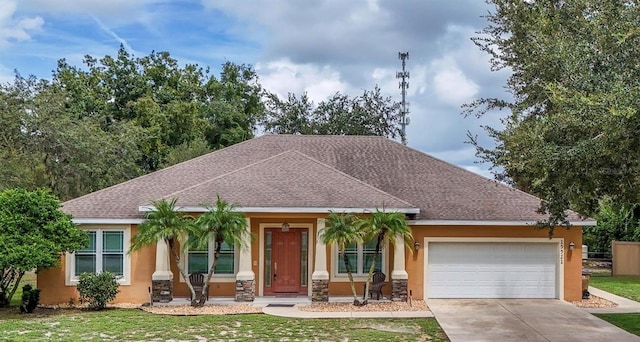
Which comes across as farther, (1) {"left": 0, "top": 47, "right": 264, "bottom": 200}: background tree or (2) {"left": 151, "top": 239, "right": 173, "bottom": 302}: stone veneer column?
(1) {"left": 0, "top": 47, "right": 264, "bottom": 200}: background tree

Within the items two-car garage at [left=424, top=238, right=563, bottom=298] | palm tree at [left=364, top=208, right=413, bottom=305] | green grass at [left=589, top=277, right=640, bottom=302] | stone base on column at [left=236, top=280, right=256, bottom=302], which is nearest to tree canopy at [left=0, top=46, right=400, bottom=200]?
stone base on column at [left=236, top=280, right=256, bottom=302]

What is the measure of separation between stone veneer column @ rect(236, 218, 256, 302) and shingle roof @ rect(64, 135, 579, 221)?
1.34m

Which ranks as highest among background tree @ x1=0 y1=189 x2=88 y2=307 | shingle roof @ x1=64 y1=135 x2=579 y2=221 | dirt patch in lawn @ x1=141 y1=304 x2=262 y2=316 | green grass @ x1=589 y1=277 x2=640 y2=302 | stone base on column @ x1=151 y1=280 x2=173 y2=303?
shingle roof @ x1=64 y1=135 x2=579 y2=221

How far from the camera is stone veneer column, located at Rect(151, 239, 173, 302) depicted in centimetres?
1633

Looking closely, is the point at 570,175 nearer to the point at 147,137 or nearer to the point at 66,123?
the point at 66,123

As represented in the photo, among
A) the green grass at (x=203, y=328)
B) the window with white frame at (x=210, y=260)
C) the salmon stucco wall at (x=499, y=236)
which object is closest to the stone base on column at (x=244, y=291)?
the window with white frame at (x=210, y=260)

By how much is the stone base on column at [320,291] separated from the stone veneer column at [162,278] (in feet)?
13.5

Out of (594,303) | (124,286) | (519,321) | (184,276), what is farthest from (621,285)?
(124,286)

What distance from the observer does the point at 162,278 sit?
1633 cm

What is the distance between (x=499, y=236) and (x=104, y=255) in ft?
38.7

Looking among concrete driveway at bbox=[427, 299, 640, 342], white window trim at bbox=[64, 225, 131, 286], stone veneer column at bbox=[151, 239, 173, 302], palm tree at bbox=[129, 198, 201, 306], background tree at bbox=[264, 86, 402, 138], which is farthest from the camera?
background tree at bbox=[264, 86, 402, 138]

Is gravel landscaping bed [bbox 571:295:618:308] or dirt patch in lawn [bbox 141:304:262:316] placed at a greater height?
dirt patch in lawn [bbox 141:304:262:316]

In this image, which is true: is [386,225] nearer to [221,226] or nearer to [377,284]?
[377,284]

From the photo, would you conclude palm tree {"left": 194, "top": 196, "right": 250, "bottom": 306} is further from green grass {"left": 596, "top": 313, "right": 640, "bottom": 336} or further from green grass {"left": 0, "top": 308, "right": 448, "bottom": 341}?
green grass {"left": 596, "top": 313, "right": 640, "bottom": 336}
